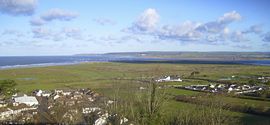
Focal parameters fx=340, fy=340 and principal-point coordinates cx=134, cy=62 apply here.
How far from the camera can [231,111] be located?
34.1 metres

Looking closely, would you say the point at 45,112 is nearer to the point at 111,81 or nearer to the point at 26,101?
the point at 26,101

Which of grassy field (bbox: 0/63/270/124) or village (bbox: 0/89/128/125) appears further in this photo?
grassy field (bbox: 0/63/270/124)

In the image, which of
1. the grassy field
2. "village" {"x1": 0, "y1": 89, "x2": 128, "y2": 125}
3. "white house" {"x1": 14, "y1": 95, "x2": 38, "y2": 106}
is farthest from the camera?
"white house" {"x1": 14, "y1": 95, "x2": 38, "y2": 106}

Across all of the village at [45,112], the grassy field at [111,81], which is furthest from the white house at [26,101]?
the grassy field at [111,81]

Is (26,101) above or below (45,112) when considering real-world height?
below

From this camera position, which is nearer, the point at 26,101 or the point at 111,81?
the point at 26,101

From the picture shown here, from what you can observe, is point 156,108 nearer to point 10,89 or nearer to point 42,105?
point 42,105

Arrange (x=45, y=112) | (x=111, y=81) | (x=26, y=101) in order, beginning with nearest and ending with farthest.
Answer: (x=45, y=112) → (x=26, y=101) → (x=111, y=81)

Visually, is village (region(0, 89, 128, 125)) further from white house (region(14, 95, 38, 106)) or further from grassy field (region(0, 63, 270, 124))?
grassy field (region(0, 63, 270, 124))

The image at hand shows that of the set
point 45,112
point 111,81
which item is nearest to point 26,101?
point 45,112

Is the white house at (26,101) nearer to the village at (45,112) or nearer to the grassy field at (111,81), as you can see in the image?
the village at (45,112)

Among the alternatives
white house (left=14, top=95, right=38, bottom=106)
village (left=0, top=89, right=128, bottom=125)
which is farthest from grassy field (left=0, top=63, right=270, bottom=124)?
white house (left=14, top=95, right=38, bottom=106)

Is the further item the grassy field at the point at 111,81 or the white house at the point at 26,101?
the white house at the point at 26,101

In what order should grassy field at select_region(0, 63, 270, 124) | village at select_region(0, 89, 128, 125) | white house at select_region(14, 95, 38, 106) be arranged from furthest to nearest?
white house at select_region(14, 95, 38, 106)
grassy field at select_region(0, 63, 270, 124)
village at select_region(0, 89, 128, 125)
